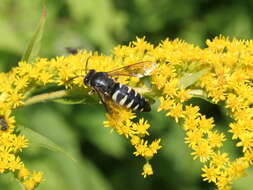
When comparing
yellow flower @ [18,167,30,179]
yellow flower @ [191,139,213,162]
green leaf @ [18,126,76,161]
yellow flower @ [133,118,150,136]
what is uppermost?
yellow flower @ [133,118,150,136]

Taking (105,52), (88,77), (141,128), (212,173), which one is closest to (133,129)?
(141,128)

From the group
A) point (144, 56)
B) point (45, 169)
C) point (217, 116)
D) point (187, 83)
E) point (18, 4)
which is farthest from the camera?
point (217, 116)

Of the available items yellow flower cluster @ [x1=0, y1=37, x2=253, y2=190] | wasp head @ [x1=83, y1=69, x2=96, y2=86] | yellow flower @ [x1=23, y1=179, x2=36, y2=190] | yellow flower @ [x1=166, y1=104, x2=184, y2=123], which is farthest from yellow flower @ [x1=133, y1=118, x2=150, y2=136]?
yellow flower @ [x1=23, y1=179, x2=36, y2=190]

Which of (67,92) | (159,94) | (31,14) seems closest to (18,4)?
(31,14)

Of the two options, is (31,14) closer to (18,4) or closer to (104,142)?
(18,4)

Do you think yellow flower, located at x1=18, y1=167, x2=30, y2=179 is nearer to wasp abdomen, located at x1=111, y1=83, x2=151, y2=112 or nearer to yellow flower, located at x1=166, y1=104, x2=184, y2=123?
wasp abdomen, located at x1=111, y1=83, x2=151, y2=112

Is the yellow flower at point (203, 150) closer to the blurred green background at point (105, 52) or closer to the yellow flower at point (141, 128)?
the yellow flower at point (141, 128)
